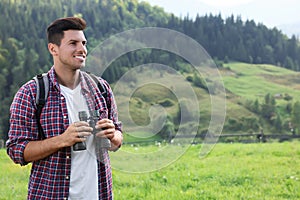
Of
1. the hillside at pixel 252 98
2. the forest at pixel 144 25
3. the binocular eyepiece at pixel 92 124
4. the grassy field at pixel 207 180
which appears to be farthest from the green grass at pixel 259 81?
the binocular eyepiece at pixel 92 124

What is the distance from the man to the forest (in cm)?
8470

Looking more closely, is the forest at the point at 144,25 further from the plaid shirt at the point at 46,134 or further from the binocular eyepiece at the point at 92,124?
the binocular eyepiece at the point at 92,124

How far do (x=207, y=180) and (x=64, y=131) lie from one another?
6302mm

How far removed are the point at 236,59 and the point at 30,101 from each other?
13118cm

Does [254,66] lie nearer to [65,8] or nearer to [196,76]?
[196,76]

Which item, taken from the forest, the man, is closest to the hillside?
the forest

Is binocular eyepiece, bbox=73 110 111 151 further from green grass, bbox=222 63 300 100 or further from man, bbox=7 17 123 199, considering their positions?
green grass, bbox=222 63 300 100

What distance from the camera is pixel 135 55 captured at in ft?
304

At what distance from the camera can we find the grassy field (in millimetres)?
7445

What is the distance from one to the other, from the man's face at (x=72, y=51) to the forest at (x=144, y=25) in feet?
278

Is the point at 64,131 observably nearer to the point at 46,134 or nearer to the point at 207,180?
the point at 46,134

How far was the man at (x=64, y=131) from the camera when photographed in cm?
278

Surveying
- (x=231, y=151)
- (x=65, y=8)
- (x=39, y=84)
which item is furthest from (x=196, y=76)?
(x=39, y=84)

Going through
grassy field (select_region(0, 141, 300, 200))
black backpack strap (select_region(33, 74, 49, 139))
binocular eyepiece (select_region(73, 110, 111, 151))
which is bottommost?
grassy field (select_region(0, 141, 300, 200))
